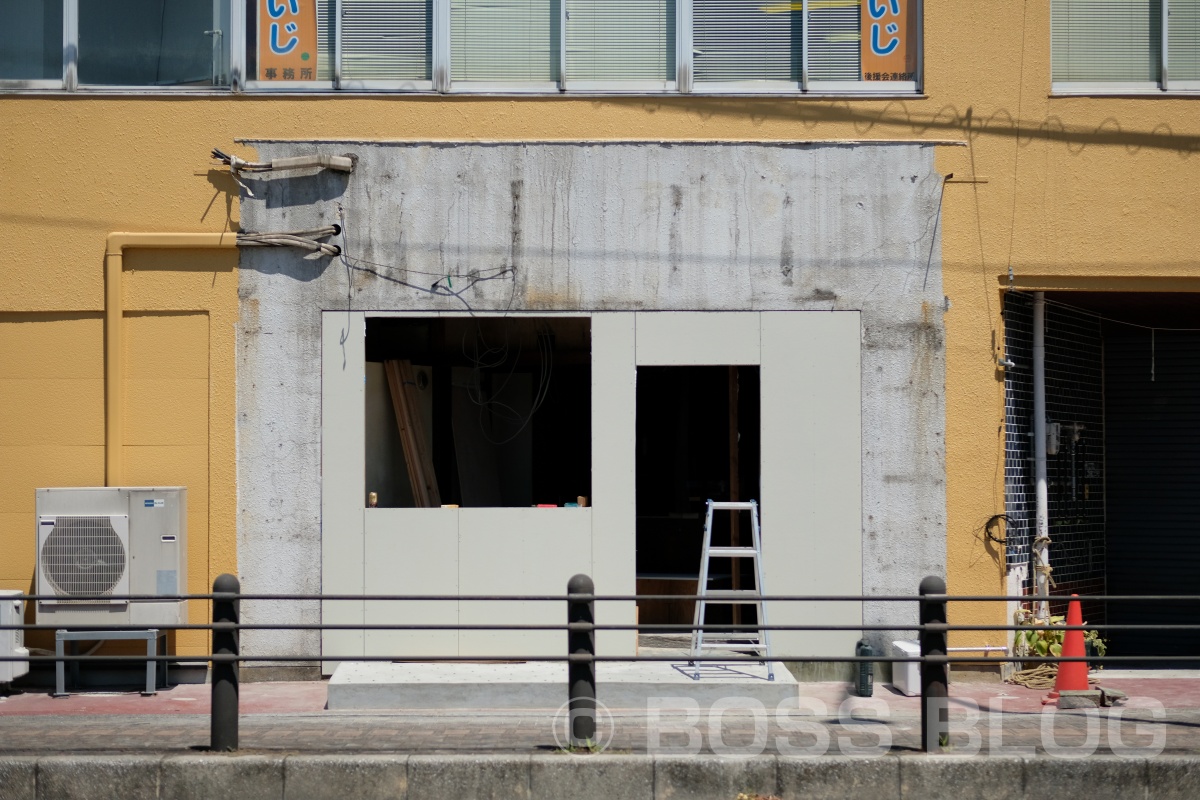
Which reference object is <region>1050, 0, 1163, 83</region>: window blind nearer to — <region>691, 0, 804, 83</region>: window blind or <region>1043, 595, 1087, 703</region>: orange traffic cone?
<region>691, 0, 804, 83</region>: window blind

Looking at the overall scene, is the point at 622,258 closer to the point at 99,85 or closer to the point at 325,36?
the point at 325,36

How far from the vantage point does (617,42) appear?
11000 millimetres

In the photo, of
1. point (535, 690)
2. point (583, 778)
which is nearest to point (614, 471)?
point (535, 690)

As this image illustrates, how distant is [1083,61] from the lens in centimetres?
1102

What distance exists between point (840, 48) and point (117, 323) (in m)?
6.77

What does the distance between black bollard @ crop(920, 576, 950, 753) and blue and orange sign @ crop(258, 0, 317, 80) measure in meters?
6.96

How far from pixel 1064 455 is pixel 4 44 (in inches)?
430

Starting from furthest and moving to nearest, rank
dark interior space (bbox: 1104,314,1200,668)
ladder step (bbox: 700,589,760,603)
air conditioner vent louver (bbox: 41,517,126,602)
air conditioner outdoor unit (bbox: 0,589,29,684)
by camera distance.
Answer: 1. dark interior space (bbox: 1104,314,1200,668)
2. air conditioner vent louver (bbox: 41,517,126,602)
3. air conditioner outdoor unit (bbox: 0,589,29,684)
4. ladder step (bbox: 700,589,760,603)

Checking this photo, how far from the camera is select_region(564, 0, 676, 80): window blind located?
36.0 ft

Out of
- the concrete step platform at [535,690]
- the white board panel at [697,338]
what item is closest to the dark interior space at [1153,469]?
the white board panel at [697,338]

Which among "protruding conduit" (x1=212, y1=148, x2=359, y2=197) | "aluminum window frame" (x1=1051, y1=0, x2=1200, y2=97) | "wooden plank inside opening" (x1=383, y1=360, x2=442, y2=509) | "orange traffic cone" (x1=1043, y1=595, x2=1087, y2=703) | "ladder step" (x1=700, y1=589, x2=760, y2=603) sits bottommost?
"orange traffic cone" (x1=1043, y1=595, x2=1087, y2=703)

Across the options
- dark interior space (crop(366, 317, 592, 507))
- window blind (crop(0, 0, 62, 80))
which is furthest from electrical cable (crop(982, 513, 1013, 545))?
window blind (crop(0, 0, 62, 80))

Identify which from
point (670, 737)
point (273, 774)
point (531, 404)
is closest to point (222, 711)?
point (273, 774)

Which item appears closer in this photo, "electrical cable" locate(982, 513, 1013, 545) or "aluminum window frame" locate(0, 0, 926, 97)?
"electrical cable" locate(982, 513, 1013, 545)
